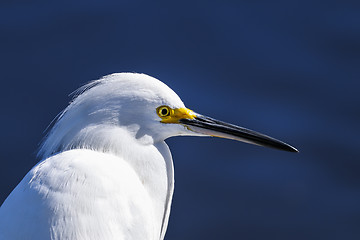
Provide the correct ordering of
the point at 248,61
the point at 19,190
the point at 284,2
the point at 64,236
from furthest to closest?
the point at 284,2, the point at 248,61, the point at 19,190, the point at 64,236

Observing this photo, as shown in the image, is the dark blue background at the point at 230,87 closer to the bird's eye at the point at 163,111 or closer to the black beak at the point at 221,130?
the black beak at the point at 221,130

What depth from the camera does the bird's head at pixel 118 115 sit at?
10.4 feet

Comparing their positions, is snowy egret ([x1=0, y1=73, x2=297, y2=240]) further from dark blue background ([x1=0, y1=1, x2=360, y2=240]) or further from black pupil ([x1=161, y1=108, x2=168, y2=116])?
dark blue background ([x1=0, y1=1, x2=360, y2=240])

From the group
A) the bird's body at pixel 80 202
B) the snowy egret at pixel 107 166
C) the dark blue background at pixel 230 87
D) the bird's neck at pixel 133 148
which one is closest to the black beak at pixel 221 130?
the snowy egret at pixel 107 166

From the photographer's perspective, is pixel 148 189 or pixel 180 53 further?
pixel 180 53

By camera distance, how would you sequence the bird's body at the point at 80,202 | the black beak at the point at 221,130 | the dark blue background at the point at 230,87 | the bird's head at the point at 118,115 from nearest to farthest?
the bird's body at the point at 80,202 → the bird's head at the point at 118,115 → the black beak at the point at 221,130 → the dark blue background at the point at 230,87

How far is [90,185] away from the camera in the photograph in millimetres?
3039

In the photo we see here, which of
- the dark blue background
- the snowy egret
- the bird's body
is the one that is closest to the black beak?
the snowy egret

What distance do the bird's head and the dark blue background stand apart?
1.03 metres

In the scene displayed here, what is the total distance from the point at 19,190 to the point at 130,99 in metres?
0.65

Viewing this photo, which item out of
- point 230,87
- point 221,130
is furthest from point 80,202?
point 230,87

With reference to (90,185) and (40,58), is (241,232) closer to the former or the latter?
(90,185)

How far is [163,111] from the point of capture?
3.21 m

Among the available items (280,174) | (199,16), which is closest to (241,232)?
(280,174)
